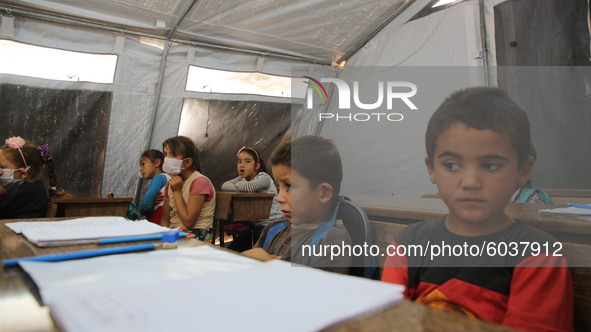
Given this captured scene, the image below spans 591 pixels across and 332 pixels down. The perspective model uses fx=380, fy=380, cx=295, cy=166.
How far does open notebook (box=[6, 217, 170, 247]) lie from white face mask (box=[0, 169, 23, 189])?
1.78 metres

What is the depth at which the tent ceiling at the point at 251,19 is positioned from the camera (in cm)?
309

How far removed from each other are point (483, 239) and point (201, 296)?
602 millimetres

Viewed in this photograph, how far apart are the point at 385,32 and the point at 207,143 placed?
7.01 feet

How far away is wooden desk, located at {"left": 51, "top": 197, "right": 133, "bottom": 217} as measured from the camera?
2.52 metres

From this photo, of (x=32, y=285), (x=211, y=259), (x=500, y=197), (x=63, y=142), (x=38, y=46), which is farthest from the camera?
(x=63, y=142)

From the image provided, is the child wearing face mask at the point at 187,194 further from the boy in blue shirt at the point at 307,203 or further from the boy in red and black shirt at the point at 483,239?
the boy in red and black shirt at the point at 483,239

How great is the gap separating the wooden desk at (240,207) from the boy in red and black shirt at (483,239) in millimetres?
1886

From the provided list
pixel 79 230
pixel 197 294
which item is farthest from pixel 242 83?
pixel 197 294

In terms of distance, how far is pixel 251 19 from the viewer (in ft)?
11.5

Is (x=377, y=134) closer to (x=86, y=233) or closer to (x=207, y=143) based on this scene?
(x=207, y=143)

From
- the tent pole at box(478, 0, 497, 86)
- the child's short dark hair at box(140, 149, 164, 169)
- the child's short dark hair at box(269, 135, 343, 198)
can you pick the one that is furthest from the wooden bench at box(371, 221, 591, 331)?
the child's short dark hair at box(140, 149, 164, 169)

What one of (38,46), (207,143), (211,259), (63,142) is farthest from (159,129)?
(211,259)

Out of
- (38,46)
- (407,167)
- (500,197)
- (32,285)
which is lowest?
(32,285)

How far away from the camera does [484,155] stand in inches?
29.0
